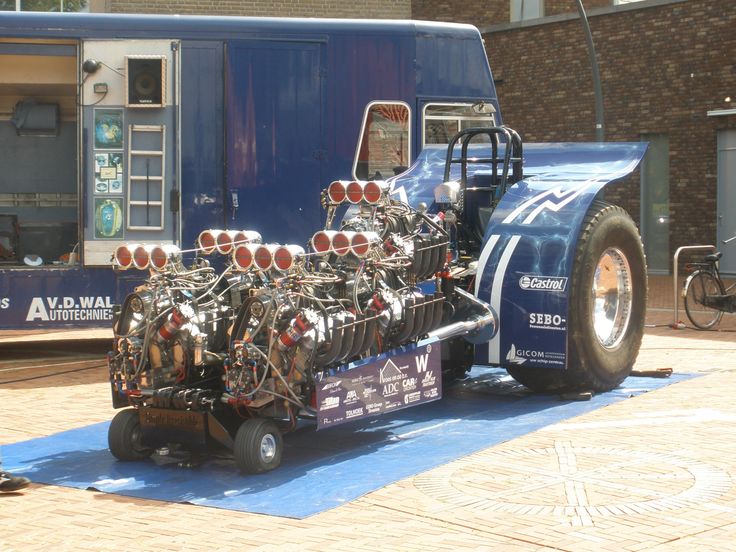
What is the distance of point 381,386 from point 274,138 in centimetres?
517

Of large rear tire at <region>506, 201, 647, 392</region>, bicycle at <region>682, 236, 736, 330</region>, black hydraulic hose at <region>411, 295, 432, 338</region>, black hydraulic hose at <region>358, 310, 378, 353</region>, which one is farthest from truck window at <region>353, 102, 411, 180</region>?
black hydraulic hose at <region>358, 310, 378, 353</region>

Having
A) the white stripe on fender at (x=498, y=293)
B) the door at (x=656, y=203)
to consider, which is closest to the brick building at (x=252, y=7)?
the door at (x=656, y=203)

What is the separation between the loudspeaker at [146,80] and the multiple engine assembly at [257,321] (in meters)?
4.33

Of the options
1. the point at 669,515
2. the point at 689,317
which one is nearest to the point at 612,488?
the point at 669,515

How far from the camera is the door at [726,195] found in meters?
23.8

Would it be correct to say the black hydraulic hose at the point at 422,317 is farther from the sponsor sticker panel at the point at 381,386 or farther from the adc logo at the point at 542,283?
the adc logo at the point at 542,283

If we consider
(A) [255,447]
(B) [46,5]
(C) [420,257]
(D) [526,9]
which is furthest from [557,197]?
(D) [526,9]

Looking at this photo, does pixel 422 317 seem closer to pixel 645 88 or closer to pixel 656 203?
pixel 656 203

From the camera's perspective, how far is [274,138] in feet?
41.3

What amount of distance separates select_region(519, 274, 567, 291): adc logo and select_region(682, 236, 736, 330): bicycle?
20.7 feet

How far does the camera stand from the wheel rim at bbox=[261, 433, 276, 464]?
7368mm

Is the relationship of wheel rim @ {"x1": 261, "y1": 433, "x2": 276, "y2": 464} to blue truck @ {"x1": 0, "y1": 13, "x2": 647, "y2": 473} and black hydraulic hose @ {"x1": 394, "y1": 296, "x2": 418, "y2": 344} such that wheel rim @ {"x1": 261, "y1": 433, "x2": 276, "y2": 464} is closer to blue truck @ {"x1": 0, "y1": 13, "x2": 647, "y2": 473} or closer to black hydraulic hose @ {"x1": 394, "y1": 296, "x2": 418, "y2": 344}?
blue truck @ {"x1": 0, "y1": 13, "x2": 647, "y2": 473}

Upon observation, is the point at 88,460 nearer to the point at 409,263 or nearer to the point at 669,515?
the point at 409,263

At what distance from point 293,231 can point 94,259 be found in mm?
1990
